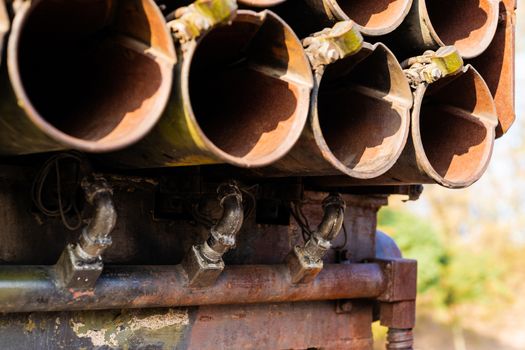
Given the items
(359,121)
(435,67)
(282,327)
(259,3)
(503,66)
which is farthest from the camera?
(282,327)

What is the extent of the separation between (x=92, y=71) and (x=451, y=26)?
1.15 m

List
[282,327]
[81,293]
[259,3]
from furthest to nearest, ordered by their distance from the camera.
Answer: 1. [282,327]
2. [81,293]
3. [259,3]

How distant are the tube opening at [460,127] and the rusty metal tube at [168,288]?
562 millimetres

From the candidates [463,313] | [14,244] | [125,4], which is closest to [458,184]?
[125,4]

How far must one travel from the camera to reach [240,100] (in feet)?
5.99

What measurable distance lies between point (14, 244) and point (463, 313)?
431 inches

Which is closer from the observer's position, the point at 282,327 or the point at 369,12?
the point at 369,12

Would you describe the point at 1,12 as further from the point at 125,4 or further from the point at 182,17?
the point at 182,17

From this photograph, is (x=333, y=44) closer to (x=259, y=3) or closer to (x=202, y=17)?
(x=259, y=3)

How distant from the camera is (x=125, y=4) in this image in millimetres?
1422

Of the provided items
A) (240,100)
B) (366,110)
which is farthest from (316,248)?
(240,100)

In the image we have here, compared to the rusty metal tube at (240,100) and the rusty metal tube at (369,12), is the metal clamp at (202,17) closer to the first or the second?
the rusty metal tube at (240,100)

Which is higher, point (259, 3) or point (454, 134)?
point (259, 3)

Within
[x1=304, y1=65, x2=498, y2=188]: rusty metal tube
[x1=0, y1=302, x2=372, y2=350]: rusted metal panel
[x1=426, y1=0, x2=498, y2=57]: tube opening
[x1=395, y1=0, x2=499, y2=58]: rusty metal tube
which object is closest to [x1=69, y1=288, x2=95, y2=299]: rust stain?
[x1=0, y1=302, x2=372, y2=350]: rusted metal panel
